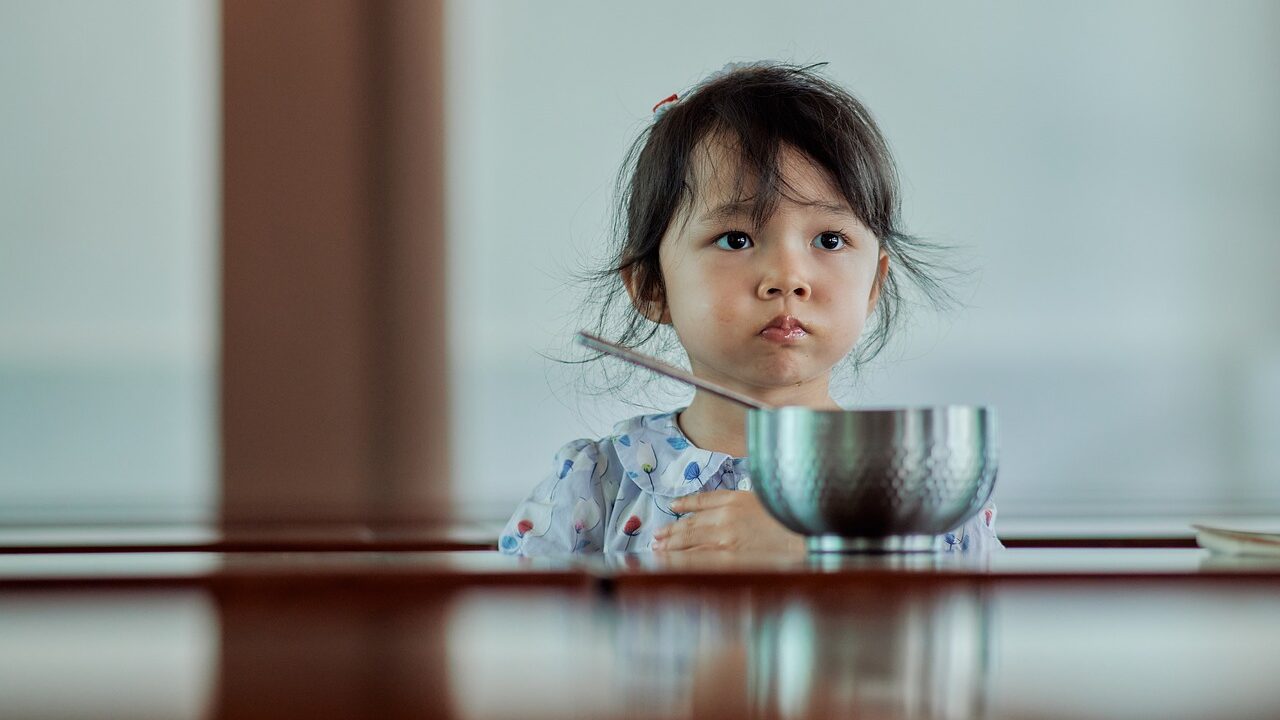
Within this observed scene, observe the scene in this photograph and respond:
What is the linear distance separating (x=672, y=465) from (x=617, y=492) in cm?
7

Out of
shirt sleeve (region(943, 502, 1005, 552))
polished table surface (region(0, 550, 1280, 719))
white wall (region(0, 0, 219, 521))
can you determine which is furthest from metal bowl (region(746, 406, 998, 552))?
white wall (region(0, 0, 219, 521))

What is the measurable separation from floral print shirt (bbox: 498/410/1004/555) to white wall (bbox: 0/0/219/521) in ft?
3.50

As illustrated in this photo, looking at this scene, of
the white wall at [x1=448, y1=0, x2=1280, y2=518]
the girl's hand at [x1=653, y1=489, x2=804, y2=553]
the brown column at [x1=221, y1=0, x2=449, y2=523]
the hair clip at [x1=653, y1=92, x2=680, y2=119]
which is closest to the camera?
the girl's hand at [x1=653, y1=489, x2=804, y2=553]

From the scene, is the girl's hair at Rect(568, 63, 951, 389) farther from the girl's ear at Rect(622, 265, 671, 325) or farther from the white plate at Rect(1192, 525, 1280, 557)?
the white plate at Rect(1192, 525, 1280, 557)

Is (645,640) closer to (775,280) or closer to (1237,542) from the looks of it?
Result: (1237,542)

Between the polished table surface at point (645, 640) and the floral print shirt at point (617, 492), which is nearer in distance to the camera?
the polished table surface at point (645, 640)

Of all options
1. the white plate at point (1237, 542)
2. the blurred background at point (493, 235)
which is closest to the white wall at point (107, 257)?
the blurred background at point (493, 235)

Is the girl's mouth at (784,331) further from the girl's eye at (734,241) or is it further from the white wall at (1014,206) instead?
the white wall at (1014,206)

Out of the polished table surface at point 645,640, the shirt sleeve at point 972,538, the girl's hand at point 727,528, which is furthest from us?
the shirt sleeve at point 972,538

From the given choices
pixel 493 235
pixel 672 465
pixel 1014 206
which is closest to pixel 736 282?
pixel 672 465

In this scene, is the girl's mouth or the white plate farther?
the girl's mouth

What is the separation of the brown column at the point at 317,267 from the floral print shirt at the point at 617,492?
2.87 feet

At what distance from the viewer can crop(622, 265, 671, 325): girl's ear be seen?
56.6 inches

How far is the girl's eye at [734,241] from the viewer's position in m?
1.28
